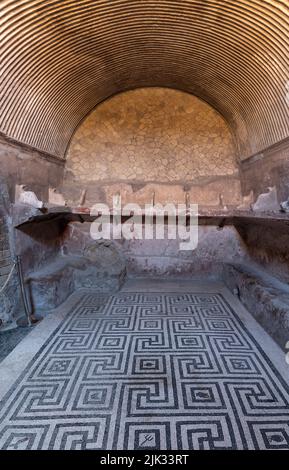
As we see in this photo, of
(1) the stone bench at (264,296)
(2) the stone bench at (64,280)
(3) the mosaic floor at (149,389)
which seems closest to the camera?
(3) the mosaic floor at (149,389)

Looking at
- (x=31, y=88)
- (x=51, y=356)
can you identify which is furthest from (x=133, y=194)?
(x=51, y=356)

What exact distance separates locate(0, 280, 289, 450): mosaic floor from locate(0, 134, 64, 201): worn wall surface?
2150mm

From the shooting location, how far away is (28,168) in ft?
15.3

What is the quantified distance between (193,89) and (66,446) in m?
5.90

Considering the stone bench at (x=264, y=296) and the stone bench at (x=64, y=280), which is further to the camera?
the stone bench at (x=64, y=280)

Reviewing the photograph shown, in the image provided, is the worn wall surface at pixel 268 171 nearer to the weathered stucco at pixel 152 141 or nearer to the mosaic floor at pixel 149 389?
the weathered stucco at pixel 152 141

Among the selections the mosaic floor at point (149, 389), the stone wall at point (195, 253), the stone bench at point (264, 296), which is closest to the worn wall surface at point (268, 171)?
the stone wall at point (195, 253)

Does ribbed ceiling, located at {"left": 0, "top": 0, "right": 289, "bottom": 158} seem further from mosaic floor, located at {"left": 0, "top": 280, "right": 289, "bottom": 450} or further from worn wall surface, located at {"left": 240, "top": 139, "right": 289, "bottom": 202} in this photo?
mosaic floor, located at {"left": 0, "top": 280, "right": 289, "bottom": 450}

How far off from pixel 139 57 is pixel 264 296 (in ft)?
13.5

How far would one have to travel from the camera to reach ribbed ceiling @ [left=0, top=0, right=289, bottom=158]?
130 inches

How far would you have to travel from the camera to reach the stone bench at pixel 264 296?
329cm

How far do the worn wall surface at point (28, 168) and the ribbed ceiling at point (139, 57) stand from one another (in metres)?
0.18

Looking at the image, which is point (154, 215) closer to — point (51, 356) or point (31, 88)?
point (31, 88)

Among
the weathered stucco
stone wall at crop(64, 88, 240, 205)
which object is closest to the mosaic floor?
stone wall at crop(64, 88, 240, 205)
